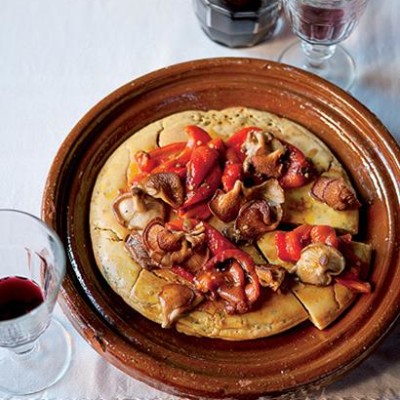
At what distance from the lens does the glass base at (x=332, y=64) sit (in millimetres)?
2951

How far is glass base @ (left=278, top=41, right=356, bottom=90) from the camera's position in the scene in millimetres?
2951

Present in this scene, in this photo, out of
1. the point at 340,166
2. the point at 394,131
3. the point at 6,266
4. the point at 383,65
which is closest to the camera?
the point at 6,266

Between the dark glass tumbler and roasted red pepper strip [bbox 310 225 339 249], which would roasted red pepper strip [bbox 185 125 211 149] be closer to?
roasted red pepper strip [bbox 310 225 339 249]

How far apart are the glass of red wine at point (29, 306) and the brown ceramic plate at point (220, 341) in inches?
4.2

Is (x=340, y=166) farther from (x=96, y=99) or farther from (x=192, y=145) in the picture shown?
(x=96, y=99)

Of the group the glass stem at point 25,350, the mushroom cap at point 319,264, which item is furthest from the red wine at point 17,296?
the mushroom cap at point 319,264

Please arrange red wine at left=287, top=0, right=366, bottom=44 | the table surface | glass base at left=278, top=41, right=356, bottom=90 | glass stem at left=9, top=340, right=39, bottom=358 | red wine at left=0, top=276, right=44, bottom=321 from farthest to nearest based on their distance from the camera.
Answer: glass base at left=278, top=41, right=356, bottom=90 → the table surface → red wine at left=287, top=0, right=366, bottom=44 → glass stem at left=9, top=340, right=39, bottom=358 → red wine at left=0, top=276, right=44, bottom=321

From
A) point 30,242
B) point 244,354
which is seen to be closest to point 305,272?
point 244,354

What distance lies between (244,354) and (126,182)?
0.66 meters

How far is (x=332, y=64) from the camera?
2998 mm

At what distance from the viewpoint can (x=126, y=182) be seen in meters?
2.48

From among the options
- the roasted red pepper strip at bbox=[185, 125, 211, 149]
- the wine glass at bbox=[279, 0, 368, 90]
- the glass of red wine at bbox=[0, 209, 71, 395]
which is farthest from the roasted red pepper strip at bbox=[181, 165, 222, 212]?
the wine glass at bbox=[279, 0, 368, 90]

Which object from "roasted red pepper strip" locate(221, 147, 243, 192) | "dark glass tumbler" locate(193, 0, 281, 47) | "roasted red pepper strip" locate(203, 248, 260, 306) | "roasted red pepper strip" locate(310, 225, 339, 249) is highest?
"dark glass tumbler" locate(193, 0, 281, 47)

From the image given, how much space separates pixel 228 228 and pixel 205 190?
0.14m
